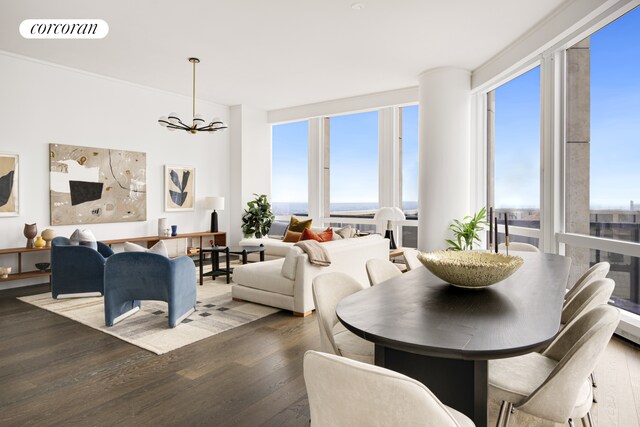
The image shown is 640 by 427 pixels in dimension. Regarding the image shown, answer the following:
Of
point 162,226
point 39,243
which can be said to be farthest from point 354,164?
point 39,243

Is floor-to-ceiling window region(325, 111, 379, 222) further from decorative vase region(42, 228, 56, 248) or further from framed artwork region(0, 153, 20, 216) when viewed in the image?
framed artwork region(0, 153, 20, 216)

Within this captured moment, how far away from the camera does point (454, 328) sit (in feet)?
4.24

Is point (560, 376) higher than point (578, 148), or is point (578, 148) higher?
point (578, 148)

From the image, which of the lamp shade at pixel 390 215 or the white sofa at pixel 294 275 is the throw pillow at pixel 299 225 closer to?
the lamp shade at pixel 390 215

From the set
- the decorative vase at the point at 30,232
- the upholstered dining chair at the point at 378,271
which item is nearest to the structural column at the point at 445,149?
the upholstered dining chair at the point at 378,271

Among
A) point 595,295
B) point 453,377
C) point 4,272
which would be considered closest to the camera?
point 453,377

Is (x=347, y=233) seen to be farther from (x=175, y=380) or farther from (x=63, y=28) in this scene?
(x=63, y=28)

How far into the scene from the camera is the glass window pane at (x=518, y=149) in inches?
185

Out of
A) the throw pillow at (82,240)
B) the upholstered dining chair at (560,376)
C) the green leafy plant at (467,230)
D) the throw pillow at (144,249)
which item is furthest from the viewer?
the green leafy plant at (467,230)

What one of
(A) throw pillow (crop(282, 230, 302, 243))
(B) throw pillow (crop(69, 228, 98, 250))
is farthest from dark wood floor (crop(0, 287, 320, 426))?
(A) throw pillow (crop(282, 230, 302, 243))

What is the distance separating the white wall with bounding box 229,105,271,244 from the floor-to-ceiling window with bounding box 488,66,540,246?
15.3 feet

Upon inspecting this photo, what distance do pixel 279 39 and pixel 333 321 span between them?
388cm

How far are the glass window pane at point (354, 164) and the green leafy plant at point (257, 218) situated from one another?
1.37m

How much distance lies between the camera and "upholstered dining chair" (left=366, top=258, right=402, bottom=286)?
97.5 inches
